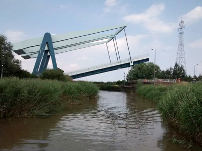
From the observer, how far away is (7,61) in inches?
1620

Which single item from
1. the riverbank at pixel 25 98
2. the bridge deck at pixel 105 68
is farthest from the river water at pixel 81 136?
the bridge deck at pixel 105 68

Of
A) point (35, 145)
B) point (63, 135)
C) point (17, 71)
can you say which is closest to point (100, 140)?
point (63, 135)

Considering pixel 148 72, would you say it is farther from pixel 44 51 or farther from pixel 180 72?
pixel 44 51

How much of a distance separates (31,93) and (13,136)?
16.4ft

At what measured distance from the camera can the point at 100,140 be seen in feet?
35.3

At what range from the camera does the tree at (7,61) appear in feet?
134

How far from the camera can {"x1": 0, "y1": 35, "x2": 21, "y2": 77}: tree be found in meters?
40.9

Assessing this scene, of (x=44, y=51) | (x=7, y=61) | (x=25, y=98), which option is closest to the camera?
(x=25, y=98)

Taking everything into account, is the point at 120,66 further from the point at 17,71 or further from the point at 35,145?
the point at 35,145

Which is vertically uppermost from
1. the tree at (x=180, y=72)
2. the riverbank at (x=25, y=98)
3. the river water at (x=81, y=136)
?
the tree at (x=180, y=72)

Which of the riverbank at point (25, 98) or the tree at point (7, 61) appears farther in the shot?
the tree at point (7, 61)

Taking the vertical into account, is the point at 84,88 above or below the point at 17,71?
below

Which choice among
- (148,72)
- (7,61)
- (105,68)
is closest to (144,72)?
(148,72)

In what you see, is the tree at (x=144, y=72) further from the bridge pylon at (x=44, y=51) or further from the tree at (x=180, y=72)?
the bridge pylon at (x=44, y=51)
